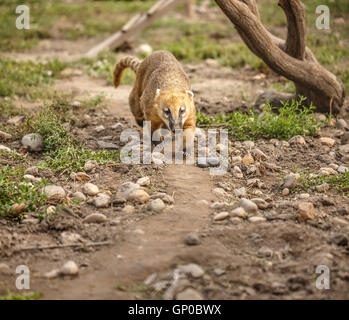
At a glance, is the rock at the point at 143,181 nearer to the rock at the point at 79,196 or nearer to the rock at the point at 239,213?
the rock at the point at 79,196

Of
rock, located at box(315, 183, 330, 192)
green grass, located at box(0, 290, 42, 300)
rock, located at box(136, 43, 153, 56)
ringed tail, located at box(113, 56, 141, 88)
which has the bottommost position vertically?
green grass, located at box(0, 290, 42, 300)

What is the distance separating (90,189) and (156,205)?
694mm

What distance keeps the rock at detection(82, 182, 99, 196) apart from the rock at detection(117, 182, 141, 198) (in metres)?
0.20

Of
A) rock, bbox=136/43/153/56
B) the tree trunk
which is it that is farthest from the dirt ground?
rock, bbox=136/43/153/56

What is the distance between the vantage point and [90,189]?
158 inches

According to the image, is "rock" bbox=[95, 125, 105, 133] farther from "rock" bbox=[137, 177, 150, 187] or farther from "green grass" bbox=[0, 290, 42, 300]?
"green grass" bbox=[0, 290, 42, 300]

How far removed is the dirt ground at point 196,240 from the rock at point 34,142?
17 centimetres

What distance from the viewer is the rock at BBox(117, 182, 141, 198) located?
392 cm

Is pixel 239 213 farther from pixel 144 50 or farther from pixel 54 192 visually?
pixel 144 50

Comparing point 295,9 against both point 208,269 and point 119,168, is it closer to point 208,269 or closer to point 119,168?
Result: point 119,168

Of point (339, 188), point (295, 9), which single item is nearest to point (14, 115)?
point (295, 9)

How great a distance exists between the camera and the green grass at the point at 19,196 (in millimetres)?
3592

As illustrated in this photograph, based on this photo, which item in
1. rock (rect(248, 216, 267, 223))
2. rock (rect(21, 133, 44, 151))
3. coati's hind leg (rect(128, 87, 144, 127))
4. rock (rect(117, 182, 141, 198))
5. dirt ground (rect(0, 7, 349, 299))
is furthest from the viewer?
coati's hind leg (rect(128, 87, 144, 127))

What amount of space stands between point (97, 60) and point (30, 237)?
5719mm
